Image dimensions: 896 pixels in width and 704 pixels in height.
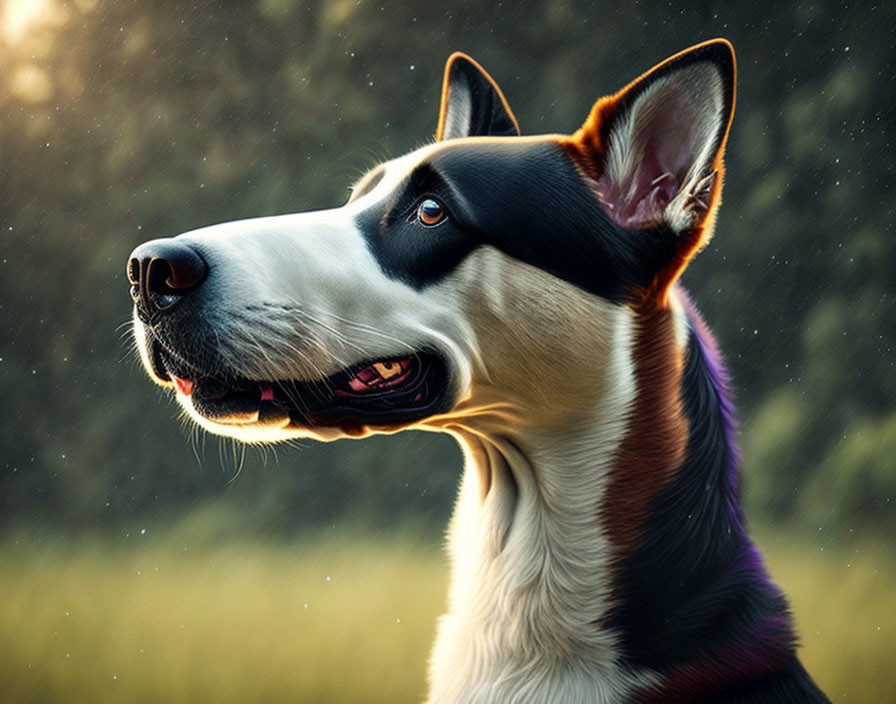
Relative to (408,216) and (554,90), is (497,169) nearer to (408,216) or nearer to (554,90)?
(408,216)

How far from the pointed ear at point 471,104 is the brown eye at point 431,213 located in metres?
0.64

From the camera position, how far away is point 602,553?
6.75 ft

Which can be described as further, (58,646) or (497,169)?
(58,646)

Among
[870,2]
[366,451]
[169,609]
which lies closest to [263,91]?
[366,451]

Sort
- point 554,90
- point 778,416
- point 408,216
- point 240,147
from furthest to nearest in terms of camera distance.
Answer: point 240,147 → point 554,90 → point 778,416 → point 408,216

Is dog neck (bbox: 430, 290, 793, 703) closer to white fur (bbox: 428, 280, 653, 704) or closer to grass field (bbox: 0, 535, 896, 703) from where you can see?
white fur (bbox: 428, 280, 653, 704)

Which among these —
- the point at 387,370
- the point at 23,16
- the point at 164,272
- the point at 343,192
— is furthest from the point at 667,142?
the point at 23,16

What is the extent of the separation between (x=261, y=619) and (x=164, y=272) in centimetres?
243

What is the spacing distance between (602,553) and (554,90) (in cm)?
247

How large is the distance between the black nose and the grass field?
2182 mm

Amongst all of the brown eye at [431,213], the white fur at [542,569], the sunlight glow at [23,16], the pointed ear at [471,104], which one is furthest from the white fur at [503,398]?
the sunlight glow at [23,16]

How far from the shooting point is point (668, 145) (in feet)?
6.79

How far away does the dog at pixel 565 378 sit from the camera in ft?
6.39

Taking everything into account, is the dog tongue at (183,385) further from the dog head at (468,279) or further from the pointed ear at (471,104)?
the pointed ear at (471,104)
